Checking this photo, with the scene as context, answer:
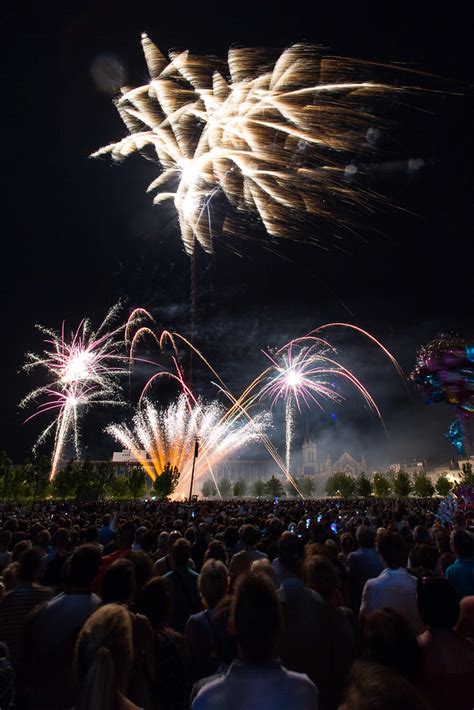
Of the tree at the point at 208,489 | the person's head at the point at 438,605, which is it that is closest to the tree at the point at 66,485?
the tree at the point at 208,489

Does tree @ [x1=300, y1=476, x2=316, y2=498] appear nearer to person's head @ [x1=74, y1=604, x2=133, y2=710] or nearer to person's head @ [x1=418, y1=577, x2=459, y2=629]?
person's head @ [x1=418, y1=577, x2=459, y2=629]

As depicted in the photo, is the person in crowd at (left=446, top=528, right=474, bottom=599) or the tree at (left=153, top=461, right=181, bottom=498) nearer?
the person in crowd at (left=446, top=528, right=474, bottom=599)

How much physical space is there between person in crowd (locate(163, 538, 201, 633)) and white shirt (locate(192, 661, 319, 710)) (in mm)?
2882

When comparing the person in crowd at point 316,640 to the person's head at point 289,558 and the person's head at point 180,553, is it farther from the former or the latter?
the person's head at point 180,553

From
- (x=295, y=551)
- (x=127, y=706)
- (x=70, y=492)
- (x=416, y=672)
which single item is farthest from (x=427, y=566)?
(x=70, y=492)

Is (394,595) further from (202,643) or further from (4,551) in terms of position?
(4,551)

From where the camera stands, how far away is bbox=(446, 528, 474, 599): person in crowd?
18.2 ft

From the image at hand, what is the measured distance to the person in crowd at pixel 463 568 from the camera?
5.54 m

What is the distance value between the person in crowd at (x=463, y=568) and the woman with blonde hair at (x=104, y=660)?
508cm

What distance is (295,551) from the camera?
473cm

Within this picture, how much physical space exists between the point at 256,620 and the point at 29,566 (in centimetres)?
347

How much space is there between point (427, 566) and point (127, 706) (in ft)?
17.2

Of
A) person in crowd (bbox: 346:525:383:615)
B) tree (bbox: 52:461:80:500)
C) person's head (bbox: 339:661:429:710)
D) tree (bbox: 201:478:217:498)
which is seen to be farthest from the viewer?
tree (bbox: 201:478:217:498)

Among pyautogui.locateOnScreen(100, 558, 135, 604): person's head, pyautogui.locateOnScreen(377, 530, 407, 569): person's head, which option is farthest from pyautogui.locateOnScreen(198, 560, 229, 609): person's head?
pyautogui.locateOnScreen(377, 530, 407, 569): person's head
